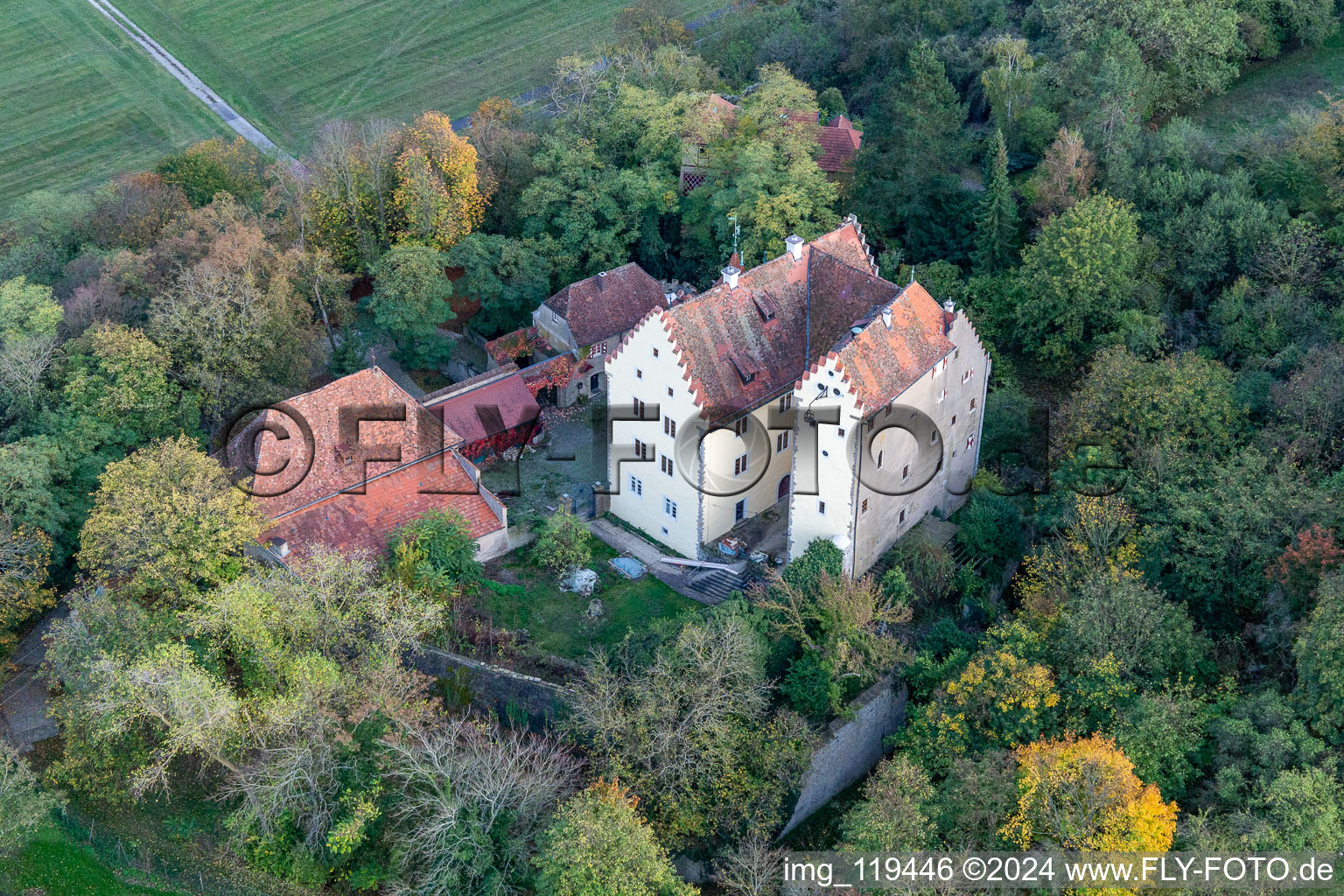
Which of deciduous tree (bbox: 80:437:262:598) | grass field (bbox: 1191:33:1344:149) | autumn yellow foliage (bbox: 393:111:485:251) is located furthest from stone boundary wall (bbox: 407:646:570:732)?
grass field (bbox: 1191:33:1344:149)

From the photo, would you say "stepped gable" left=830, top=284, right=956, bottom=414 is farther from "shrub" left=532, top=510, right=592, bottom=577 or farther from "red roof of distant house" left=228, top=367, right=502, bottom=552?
"red roof of distant house" left=228, top=367, right=502, bottom=552

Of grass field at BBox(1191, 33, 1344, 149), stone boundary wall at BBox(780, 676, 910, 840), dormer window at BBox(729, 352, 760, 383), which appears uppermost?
grass field at BBox(1191, 33, 1344, 149)

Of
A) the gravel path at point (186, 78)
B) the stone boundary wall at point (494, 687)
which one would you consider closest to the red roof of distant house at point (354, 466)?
the stone boundary wall at point (494, 687)

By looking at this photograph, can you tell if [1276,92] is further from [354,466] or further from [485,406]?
[354,466]

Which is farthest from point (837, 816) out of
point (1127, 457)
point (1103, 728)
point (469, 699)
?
point (1127, 457)

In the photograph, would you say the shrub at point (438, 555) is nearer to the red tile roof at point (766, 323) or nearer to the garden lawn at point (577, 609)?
the garden lawn at point (577, 609)

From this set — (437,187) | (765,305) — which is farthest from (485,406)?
(765,305)

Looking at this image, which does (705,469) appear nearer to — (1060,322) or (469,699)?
(469,699)
